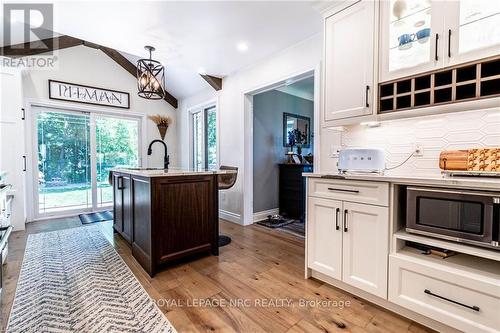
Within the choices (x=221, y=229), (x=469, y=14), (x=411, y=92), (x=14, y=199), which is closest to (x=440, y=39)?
(x=469, y=14)

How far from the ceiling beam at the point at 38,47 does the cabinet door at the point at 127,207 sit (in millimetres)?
3109

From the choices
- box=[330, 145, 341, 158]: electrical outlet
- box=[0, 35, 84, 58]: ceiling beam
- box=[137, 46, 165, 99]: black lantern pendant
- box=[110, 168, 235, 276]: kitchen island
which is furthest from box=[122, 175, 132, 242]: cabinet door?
box=[0, 35, 84, 58]: ceiling beam

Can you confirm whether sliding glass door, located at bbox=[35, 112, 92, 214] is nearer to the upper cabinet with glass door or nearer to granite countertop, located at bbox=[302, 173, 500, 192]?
granite countertop, located at bbox=[302, 173, 500, 192]

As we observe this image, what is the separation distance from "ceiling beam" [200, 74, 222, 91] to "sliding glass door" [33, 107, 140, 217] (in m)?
2.22

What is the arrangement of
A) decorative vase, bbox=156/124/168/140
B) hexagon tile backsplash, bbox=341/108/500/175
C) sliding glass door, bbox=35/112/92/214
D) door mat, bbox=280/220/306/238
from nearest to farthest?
hexagon tile backsplash, bbox=341/108/500/175 → door mat, bbox=280/220/306/238 → sliding glass door, bbox=35/112/92/214 → decorative vase, bbox=156/124/168/140

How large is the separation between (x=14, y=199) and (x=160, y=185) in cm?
A: 293

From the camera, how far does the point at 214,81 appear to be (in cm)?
422

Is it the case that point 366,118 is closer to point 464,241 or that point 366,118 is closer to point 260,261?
point 464,241

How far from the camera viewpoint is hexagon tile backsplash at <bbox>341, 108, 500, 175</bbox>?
1.64 m

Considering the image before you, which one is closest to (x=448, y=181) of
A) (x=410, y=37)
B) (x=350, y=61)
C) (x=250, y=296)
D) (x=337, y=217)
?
(x=337, y=217)

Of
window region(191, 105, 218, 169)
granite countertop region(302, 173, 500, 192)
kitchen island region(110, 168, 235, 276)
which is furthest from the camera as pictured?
window region(191, 105, 218, 169)

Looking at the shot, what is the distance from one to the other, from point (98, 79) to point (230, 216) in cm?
375

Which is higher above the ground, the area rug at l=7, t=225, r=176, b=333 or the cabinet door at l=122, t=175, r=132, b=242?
the cabinet door at l=122, t=175, r=132, b=242

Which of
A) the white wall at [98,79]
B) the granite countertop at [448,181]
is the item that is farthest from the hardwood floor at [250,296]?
the white wall at [98,79]
